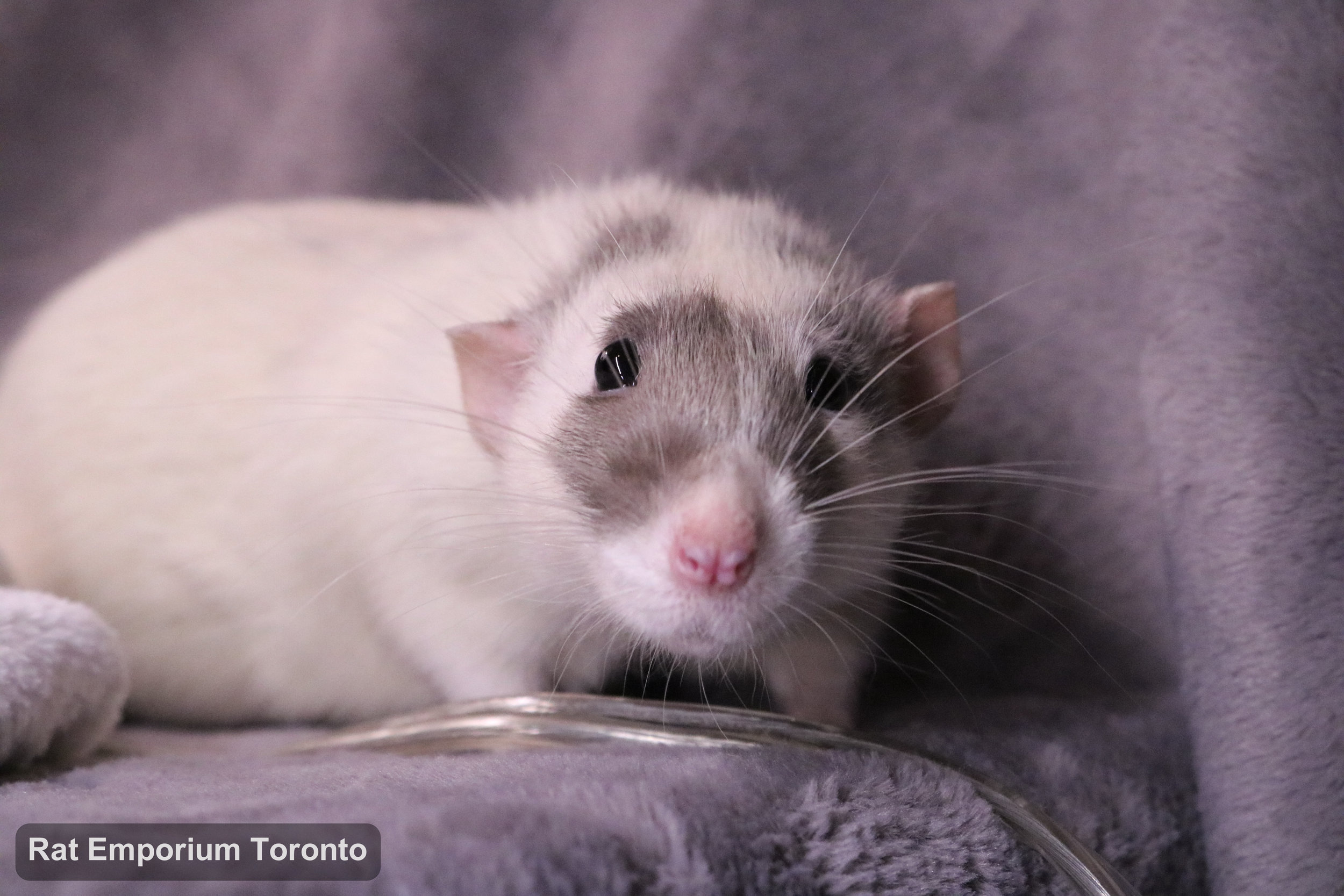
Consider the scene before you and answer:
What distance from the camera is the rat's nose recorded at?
124 centimetres

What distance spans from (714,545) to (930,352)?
64 cm

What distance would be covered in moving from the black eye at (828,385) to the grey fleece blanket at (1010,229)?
1.04ft

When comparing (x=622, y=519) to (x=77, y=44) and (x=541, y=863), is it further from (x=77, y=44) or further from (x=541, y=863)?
(x=77, y=44)

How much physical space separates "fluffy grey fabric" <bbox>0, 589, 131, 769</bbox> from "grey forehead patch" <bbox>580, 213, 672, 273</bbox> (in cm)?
93

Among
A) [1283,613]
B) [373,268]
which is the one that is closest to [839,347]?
[1283,613]

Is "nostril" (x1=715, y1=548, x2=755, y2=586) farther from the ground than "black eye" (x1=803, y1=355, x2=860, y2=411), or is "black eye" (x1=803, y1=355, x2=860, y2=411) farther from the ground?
"black eye" (x1=803, y1=355, x2=860, y2=411)

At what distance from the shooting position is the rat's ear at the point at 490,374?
1583 millimetres

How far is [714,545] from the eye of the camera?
4.06 ft

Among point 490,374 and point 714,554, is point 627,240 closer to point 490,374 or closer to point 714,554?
point 490,374

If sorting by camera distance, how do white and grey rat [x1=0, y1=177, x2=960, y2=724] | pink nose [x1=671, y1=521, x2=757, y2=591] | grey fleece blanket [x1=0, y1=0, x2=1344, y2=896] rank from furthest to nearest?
grey fleece blanket [x1=0, y1=0, x2=1344, y2=896], white and grey rat [x1=0, y1=177, x2=960, y2=724], pink nose [x1=671, y1=521, x2=757, y2=591]

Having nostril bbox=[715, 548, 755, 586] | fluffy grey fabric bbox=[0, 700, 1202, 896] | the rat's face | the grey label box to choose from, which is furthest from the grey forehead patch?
the grey label box

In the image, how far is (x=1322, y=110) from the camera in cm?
156

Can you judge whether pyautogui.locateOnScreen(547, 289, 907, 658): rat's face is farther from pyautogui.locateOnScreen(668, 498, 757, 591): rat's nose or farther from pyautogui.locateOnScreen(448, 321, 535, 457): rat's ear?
pyautogui.locateOnScreen(448, 321, 535, 457): rat's ear

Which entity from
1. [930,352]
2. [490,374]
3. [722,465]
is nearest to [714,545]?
[722,465]
